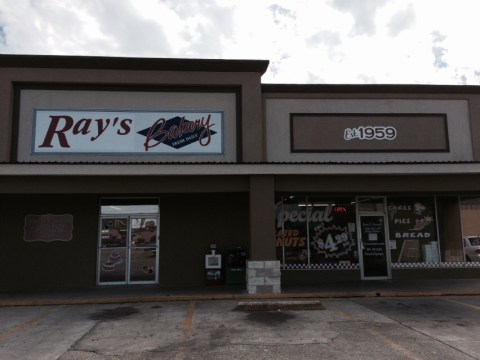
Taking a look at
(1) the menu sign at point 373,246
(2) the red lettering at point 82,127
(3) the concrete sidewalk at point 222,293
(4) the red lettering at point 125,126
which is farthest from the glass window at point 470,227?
(2) the red lettering at point 82,127

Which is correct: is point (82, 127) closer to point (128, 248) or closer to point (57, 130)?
point (57, 130)

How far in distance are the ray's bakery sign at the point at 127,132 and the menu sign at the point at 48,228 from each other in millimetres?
2350

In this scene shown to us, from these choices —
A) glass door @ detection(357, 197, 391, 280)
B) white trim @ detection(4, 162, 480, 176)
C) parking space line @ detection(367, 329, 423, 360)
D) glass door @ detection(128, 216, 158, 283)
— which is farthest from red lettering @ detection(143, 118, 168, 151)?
parking space line @ detection(367, 329, 423, 360)

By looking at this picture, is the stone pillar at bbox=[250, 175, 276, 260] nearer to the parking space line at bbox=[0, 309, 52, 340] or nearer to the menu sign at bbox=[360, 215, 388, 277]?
the menu sign at bbox=[360, 215, 388, 277]

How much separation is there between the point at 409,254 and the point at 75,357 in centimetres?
1159

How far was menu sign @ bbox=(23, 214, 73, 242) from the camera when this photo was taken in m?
13.6

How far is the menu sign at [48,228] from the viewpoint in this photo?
13562mm

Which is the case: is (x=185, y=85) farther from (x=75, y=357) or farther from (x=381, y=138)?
(x=75, y=357)

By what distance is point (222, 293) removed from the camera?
11914 mm

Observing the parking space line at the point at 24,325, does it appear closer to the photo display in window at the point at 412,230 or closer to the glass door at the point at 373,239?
the glass door at the point at 373,239

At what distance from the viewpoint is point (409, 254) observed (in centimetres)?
1466

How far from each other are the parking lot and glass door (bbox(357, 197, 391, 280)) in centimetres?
348

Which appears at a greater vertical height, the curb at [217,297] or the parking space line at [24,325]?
the curb at [217,297]

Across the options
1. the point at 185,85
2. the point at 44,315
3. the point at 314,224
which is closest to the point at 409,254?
the point at 314,224
